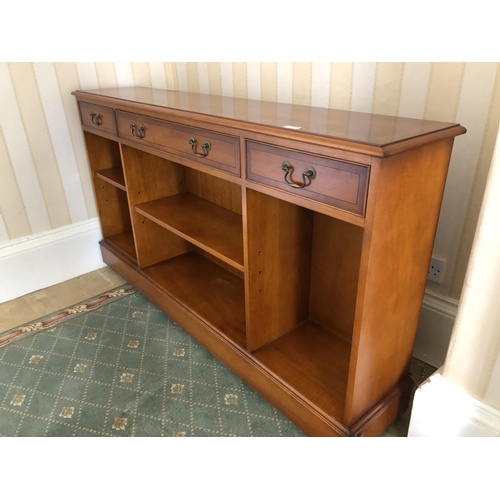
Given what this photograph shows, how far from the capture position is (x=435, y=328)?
1524 millimetres

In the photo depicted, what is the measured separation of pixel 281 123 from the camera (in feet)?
3.62

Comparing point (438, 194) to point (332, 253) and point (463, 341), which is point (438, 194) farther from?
point (332, 253)

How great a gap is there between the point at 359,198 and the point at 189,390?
1.00 m

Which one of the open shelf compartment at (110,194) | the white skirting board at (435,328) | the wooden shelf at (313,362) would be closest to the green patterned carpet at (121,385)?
the wooden shelf at (313,362)

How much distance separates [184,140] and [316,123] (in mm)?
507

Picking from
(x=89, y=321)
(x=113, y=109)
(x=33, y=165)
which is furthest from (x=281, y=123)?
(x=33, y=165)

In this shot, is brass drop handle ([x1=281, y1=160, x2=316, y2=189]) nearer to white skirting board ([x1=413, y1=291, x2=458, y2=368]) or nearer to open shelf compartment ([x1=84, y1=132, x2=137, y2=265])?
white skirting board ([x1=413, y1=291, x2=458, y2=368])

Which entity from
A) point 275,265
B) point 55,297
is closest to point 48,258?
point 55,297

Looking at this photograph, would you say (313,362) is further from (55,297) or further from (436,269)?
(55,297)

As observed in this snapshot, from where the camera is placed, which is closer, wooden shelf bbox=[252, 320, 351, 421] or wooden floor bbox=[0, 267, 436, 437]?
wooden shelf bbox=[252, 320, 351, 421]

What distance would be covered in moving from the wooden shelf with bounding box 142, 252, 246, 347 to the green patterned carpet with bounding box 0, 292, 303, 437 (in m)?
0.16

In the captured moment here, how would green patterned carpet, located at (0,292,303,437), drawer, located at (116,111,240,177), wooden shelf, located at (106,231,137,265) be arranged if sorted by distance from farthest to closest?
wooden shelf, located at (106,231,137,265) < green patterned carpet, located at (0,292,303,437) < drawer, located at (116,111,240,177)

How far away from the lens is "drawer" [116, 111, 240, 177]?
1.23 meters

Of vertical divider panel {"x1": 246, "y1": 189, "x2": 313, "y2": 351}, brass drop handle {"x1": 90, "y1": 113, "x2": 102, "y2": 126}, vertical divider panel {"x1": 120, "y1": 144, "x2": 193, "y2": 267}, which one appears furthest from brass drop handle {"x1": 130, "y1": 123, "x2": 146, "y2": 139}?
vertical divider panel {"x1": 246, "y1": 189, "x2": 313, "y2": 351}
